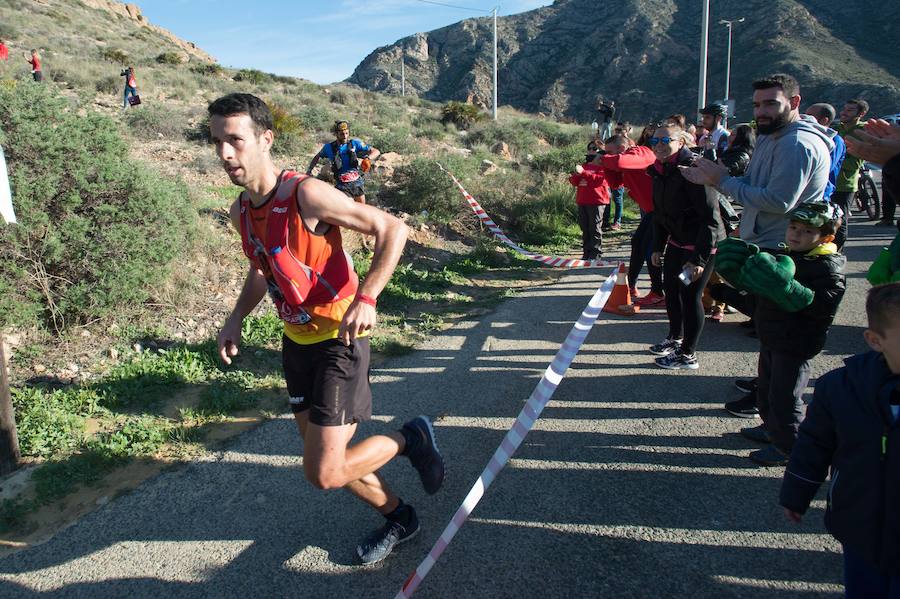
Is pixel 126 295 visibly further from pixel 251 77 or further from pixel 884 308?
pixel 251 77

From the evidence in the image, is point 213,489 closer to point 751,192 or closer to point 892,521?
point 892,521

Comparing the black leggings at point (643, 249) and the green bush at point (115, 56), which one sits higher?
the green bush at point (115, 56)

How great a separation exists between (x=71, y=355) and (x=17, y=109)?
2.38m

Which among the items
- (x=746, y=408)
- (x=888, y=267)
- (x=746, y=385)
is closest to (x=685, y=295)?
(x=746, y=385)

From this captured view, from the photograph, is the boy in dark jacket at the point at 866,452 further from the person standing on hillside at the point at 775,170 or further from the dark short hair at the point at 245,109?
the dark short hair at the point at 245,109

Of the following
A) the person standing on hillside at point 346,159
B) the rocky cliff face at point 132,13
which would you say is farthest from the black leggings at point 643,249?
the rocky cliff face at point 132,13

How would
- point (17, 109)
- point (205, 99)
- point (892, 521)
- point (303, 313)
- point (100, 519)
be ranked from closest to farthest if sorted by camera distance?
point (892, 521) → point (303, 313) → point (100, 519) → point (17, 109) → point (205, 99)

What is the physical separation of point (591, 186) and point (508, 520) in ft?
21.3

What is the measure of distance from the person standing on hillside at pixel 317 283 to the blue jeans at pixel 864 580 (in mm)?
1895

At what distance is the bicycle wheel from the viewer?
10791 millimetres

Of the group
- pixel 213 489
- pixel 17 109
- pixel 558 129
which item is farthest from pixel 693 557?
pixel 558 129

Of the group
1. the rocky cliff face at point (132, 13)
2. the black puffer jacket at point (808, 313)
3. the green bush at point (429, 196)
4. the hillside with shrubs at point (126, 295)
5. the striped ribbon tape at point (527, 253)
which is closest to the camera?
the black puffer jacket at point (808, 313)

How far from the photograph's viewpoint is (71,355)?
508 centimetres

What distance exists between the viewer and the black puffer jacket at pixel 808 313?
3.14 metres
